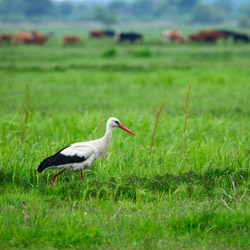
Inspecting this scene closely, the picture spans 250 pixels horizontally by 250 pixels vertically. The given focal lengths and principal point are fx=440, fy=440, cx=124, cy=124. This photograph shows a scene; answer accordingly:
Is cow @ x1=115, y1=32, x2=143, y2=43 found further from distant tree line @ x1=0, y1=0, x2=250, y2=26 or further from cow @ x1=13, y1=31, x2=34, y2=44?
distant tree line @ x1=0, y1=0, x2=250, y2=26

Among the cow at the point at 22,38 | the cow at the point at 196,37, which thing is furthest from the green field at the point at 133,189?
the cow at the point at 196,37

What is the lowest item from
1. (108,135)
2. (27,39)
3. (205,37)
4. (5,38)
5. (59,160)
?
(27,39)

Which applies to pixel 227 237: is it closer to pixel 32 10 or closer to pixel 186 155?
pixel 186 155

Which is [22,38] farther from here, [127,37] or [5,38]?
[127,37]

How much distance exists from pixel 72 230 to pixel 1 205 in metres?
1.12

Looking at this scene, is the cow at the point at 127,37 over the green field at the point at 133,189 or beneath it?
beneath

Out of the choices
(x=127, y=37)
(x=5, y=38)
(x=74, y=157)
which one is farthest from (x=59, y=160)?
(x=127, y=37)

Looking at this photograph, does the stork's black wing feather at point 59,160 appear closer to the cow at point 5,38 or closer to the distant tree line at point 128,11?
the cow at point 5,38

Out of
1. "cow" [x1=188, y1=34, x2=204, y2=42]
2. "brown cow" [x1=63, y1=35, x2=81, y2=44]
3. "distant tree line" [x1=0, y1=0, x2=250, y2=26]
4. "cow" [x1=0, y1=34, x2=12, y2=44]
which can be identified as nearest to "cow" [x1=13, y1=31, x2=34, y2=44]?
"cow" [x1=0, y1=34, x2=12, y2=44]

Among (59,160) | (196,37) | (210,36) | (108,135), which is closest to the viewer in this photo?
(59,160)

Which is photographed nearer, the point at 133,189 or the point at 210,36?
the point at 133,189

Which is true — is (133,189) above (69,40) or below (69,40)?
above

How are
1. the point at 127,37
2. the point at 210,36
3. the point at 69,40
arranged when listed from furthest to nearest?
the point at 210,36 < the point at 127,37 < the point at 69,40

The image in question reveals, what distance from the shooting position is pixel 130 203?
5.39 meters
